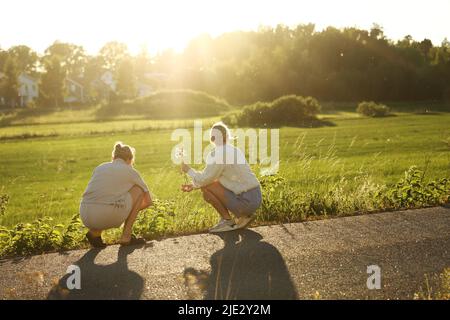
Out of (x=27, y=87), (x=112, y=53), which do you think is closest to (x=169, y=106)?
(x=27, y=87)

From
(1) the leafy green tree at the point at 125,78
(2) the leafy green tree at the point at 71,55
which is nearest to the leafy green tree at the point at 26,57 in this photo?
(2) the leafy green tree at the point at 71,55

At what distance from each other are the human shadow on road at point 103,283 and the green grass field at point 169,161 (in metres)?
1.71

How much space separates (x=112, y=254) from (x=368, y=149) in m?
19.2

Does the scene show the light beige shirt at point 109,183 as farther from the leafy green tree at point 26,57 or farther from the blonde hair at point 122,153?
the leafy green tree at point 26,57

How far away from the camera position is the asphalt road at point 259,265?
550cm

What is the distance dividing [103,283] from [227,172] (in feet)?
8.94

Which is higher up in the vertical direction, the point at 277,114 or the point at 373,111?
the point at 373,111

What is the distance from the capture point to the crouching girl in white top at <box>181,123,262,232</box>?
773 centimetres

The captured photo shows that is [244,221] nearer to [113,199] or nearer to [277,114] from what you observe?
[113,199]

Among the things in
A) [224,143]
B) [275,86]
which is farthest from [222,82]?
[224,143]

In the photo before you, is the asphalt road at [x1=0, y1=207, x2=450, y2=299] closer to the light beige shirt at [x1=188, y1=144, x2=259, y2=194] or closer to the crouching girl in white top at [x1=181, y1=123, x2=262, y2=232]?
the crouching girl in white top at [x1=181, y1=123, x2=262, y2=232]

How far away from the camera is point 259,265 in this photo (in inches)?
247

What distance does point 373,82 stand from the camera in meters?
74.4

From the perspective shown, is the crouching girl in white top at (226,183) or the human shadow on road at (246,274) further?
the crouching girl in white top at (226,183)
